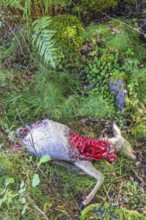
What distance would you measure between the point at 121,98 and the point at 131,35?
818mm

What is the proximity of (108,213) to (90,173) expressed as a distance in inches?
14.8

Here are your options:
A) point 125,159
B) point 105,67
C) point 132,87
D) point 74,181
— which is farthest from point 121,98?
point 74,181

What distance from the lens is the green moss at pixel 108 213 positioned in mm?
2564

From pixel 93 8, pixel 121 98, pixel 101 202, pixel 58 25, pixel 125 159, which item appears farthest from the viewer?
pixel 93 8

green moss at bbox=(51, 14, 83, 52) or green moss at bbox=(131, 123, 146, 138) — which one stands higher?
green moss at bbox=(51, 14, 83, 52)

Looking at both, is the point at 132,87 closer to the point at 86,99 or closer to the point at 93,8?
the point at 86,99

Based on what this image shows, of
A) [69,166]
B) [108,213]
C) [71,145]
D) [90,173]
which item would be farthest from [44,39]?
[108,213]

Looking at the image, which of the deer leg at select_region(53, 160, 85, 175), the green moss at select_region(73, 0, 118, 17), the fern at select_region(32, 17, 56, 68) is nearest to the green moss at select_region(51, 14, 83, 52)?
the green moss at select_region(73, 0, 118, 17)

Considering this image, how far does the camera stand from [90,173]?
2.82 metres

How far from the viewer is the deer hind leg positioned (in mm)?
2719

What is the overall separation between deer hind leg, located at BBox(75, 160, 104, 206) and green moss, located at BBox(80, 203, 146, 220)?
0.09 metres

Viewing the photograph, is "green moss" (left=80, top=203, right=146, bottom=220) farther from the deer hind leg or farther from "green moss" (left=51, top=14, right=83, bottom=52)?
"green moss" (left=51, top=14, right=83, bottom=52)

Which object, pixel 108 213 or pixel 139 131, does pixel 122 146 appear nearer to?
pixel 139 131

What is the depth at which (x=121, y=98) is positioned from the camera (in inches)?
131
